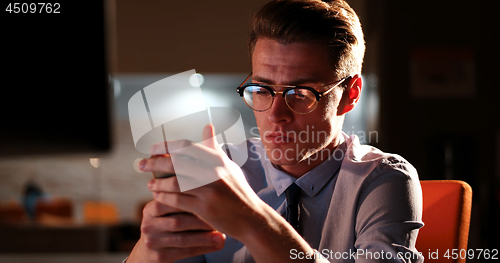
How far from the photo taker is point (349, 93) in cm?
107

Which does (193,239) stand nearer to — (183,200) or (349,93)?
(183,200)

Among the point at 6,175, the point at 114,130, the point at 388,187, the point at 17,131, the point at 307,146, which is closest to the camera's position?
the point at 388,187

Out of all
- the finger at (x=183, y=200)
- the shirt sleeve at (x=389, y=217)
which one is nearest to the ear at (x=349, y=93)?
the shirt sleeve at (x=389, y=217)

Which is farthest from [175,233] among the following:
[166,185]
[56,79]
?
[56,79]

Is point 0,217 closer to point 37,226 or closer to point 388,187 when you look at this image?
point 37,226

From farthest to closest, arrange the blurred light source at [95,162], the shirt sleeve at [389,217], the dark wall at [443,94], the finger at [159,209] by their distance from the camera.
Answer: the blurred light source at [95,162] → the dark wall at [443,94] → the shirt sleeve at [389,217] → the finger at [159,209]

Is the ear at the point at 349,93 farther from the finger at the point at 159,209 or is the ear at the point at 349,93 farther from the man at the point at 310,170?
the finger at the point at 159,209

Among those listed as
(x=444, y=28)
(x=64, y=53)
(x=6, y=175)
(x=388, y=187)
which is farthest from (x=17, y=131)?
(x=444, y=28)

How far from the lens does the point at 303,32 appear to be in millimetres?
1003

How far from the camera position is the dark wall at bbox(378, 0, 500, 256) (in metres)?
2.53

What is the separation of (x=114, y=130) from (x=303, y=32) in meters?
2.45

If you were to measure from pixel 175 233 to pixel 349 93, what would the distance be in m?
0.64

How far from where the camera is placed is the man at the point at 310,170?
0.68 m

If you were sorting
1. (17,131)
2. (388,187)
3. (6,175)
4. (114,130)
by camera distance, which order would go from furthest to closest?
1. (6,175)
2. (114,130)
3. (17,131)
4. (388,187)
